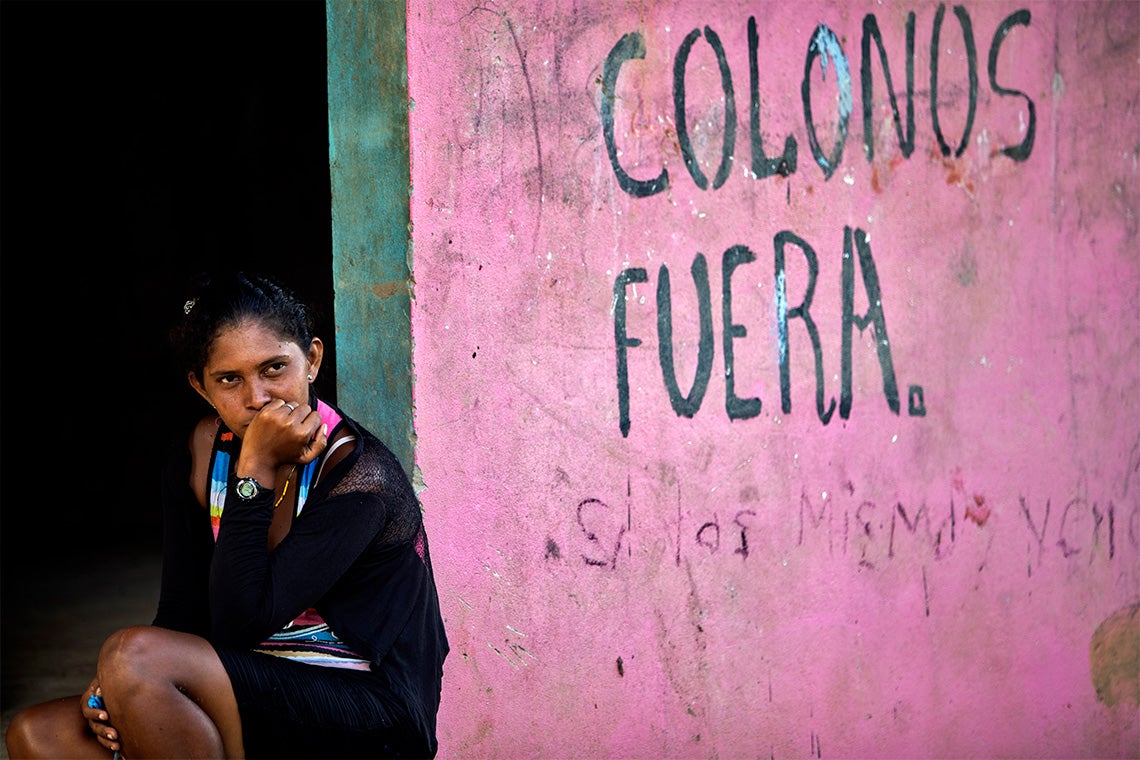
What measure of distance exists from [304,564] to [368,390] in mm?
716

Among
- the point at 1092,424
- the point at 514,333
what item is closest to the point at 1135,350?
the point at 1092,424

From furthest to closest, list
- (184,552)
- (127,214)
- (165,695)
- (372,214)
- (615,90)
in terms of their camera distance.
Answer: (127,214)
(615,90)
(372,214)
(184,552)
(165,695)

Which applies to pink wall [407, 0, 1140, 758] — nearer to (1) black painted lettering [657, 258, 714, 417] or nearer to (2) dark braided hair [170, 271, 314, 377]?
(1) black painted lettering [657, 258, 714, 417]

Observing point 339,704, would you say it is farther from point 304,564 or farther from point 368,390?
point 368,390

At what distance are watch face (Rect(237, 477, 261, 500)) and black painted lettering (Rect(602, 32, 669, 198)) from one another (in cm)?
131

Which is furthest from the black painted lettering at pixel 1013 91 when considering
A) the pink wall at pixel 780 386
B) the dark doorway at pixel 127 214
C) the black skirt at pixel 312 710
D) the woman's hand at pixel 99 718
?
the dark doorway at pixel 127 214

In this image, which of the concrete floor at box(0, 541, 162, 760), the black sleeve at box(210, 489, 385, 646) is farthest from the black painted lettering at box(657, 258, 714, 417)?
the concrete floor at box(0, 541, 162, 760)

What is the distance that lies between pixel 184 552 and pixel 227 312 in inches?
20.2

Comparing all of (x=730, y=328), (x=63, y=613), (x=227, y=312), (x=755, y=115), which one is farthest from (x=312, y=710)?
(x=63, y=613)

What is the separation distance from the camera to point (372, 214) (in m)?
2.75

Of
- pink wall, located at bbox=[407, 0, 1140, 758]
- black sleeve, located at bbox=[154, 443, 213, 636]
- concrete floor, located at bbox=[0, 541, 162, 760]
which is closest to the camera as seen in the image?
black sleeve, located at bbox=[154, 443, 213, 636]

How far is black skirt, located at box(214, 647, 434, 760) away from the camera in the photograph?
2107 millimetres

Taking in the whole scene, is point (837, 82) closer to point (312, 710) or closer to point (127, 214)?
point (312, 710)

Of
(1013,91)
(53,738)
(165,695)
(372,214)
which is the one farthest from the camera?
(1013,91)
